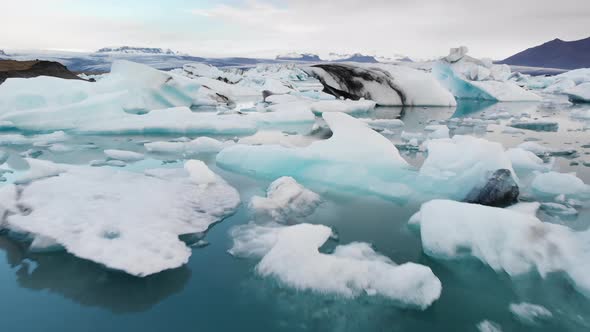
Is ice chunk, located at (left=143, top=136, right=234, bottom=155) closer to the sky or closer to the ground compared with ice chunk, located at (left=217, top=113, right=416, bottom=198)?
closer to the ground

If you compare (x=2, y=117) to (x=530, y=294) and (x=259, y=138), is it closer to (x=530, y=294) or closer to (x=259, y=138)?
(x=259, y=138)

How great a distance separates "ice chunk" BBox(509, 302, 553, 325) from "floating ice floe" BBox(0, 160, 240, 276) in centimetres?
144

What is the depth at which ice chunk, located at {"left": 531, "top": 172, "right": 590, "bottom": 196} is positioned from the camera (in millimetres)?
2809

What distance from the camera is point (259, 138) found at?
575cm

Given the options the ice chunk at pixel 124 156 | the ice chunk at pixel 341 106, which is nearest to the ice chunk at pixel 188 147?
the ice chunk at pixel 124 156

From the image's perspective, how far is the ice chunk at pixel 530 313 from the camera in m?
1.46

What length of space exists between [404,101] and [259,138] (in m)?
6.78

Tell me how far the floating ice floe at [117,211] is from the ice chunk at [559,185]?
2358 mm

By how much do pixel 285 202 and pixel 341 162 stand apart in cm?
93

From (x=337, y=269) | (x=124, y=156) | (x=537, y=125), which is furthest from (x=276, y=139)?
(x=537, y=125)

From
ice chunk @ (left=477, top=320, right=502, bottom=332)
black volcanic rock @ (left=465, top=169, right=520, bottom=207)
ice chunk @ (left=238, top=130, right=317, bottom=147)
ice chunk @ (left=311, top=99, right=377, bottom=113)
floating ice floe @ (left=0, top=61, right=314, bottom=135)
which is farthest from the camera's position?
ice chunk @ (left=311, top=99, right=377, bottom=113)

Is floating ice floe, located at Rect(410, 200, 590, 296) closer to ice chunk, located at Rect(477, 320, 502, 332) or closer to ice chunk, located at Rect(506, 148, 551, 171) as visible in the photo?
ice chunk, located at Rect(477, 320, 502, 332)

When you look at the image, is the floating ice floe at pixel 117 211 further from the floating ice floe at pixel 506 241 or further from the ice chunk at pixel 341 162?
the floating ice floe at pixel 506 241

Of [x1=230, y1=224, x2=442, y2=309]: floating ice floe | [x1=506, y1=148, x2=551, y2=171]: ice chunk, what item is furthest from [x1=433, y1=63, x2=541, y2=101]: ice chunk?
[x1=230, y1=224, x2=442, y2=309]: floating ice floe
